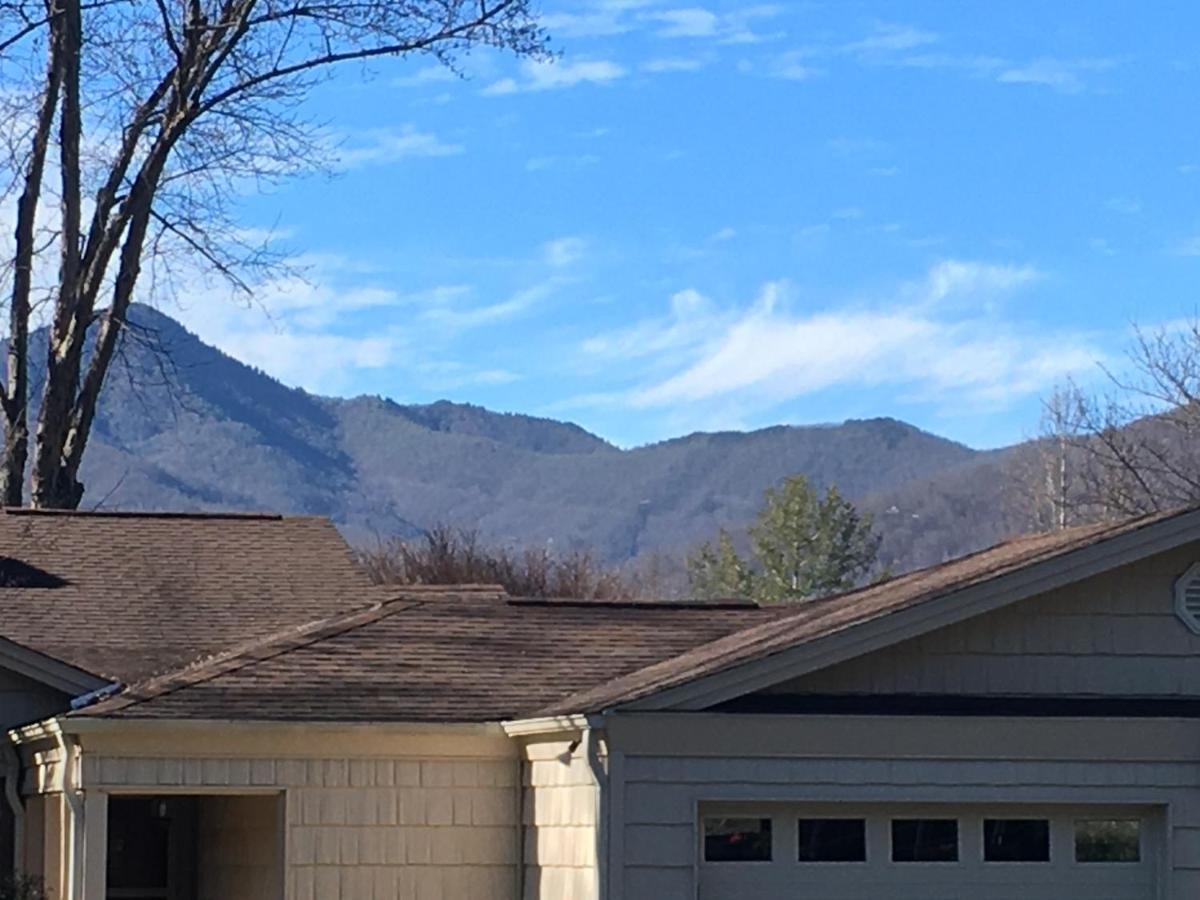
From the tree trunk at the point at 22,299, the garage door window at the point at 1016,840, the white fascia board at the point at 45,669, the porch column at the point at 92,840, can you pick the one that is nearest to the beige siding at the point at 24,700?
the white fascia board at the point at 45,669

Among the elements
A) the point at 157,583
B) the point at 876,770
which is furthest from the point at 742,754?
the point at 157,583

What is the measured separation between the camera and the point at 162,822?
20781mm

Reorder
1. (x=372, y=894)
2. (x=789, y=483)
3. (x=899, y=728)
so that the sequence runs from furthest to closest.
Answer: (x=789, y=483), (x=372, y=894), (x=899, y=728)

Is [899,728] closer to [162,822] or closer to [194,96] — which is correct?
[162,822]

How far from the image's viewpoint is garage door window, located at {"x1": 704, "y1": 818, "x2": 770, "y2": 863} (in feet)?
53.6

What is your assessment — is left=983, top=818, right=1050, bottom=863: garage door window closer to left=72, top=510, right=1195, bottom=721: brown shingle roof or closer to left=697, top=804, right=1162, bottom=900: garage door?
left=697, top=804, right=1162, bottom=900: garage door

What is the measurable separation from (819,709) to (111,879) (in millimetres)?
7363

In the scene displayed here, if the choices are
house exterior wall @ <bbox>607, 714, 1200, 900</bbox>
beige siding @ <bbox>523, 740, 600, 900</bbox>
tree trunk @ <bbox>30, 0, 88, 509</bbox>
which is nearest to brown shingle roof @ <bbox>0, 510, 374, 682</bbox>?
beige siding @ <bbox>523, 740, 600, 900</bbox>

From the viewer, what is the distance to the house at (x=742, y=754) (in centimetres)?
1608

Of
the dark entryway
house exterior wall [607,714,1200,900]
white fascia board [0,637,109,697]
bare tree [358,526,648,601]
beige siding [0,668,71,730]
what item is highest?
bare tree [358,526,648,601]

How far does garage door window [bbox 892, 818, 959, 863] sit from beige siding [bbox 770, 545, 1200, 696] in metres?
0.94

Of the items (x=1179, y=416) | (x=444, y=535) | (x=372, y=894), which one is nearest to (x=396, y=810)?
(x=372, y=894)

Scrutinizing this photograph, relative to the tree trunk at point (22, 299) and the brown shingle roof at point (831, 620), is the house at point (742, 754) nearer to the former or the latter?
the brown shingle roof at point (831, 620)

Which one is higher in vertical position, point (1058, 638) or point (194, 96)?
point (194, 96)
